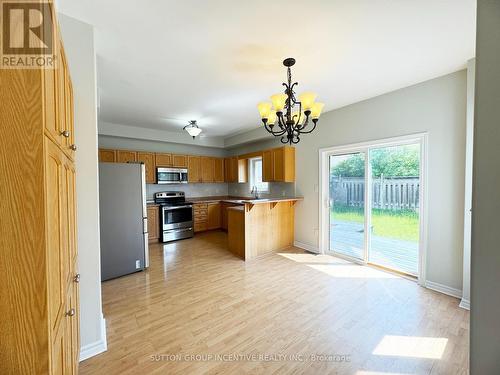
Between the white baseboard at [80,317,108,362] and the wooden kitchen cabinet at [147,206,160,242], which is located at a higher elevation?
the wooden kitchen cabinet at [147,206,160,242]

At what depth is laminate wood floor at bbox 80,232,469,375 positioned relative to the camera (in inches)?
66.4

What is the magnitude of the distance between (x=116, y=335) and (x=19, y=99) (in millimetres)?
2185

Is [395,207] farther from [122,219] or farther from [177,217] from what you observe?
[177,217]

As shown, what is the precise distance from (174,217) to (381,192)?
4446 millimetres

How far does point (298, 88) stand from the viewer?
307 centimetres

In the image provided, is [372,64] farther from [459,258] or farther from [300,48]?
[459,258]

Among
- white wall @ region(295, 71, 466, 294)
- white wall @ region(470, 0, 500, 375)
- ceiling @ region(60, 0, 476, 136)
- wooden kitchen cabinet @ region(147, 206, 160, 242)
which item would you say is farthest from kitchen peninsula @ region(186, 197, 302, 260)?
white wall @ region(470, 0, 500, 375)

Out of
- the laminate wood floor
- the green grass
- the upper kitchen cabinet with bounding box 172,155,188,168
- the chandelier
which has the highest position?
the chandelier

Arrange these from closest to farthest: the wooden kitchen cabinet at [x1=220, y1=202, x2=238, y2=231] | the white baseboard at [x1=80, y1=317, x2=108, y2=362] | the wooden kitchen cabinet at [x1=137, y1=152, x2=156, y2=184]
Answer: the white baseboard at [x1=80, y1=317, x2=108, y2=362] < the wooden kitchen cabinet at [x1=137, y1=152, x2=156, y2=184] < the wooden kitchen cabinet at [x1=220, y1=202, x2=238, y2=231]

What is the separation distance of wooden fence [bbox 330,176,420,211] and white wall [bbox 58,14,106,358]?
3683 mm

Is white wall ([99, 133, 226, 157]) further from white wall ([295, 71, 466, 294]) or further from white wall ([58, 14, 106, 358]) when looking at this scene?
white wall ([295, 71, 466, 294])

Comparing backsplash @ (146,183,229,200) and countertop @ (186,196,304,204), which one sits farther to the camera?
backsplash @ (146,183,229,200)

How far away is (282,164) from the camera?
4.59 metres

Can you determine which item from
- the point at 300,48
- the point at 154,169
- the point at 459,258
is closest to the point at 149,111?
the point at 154,169
